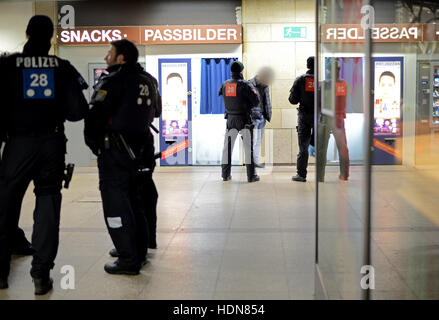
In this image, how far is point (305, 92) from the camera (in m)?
10.1

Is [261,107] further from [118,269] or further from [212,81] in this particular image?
[118,269]

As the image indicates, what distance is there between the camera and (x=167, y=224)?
7.18 metres

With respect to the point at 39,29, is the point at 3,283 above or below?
below

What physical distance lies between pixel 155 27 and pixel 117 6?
0.93 metres

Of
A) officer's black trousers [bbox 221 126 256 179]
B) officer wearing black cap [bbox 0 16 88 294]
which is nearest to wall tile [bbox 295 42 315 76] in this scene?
officer's black trousers [bbox 221 126 256 179]

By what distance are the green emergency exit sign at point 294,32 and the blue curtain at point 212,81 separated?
3.68ft

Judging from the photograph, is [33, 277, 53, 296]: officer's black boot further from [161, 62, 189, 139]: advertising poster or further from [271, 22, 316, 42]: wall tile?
[271, 22, 316, 42]: wall tile

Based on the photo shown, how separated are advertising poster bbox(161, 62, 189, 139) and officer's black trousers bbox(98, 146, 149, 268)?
25.9ft

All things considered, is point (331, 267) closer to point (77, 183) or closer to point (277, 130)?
point (77, 183)

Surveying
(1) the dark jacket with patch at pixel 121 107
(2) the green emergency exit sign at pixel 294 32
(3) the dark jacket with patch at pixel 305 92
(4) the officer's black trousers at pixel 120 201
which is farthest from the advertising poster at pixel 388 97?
(4) the officer's black trousers at pixel 120 201

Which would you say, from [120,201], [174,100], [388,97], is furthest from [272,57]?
[120,201]

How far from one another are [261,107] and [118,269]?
6.98 metres

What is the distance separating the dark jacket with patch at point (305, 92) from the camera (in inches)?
396
